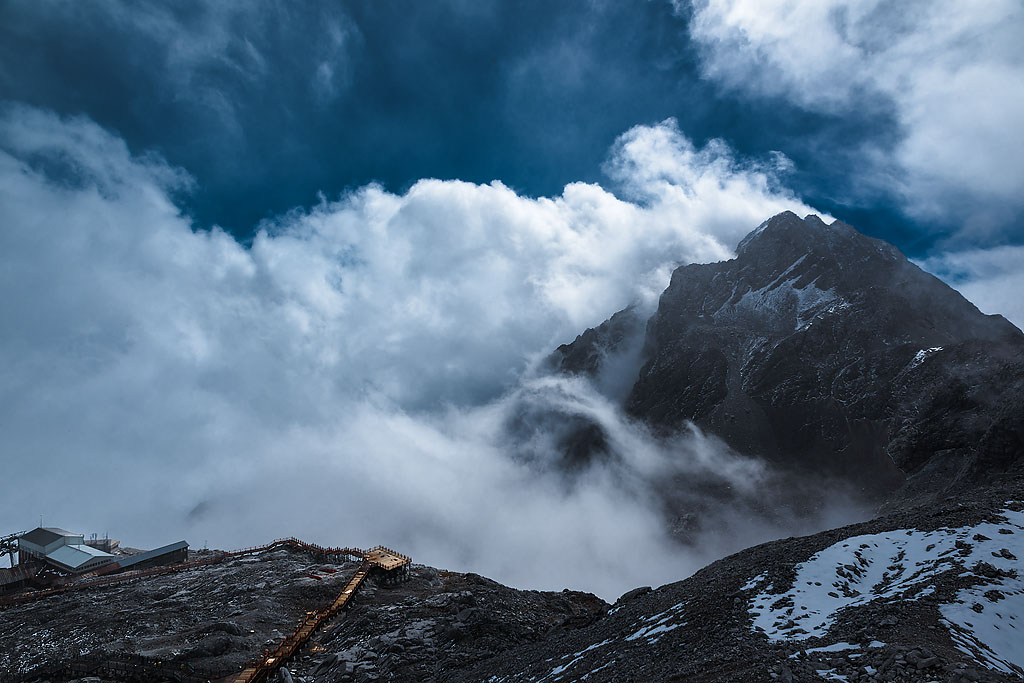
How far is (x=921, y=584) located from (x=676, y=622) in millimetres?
10497

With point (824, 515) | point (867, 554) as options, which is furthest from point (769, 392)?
point (867, 554)

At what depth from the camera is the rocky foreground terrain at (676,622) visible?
17.6 meters

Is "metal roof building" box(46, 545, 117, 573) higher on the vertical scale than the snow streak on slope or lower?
higher

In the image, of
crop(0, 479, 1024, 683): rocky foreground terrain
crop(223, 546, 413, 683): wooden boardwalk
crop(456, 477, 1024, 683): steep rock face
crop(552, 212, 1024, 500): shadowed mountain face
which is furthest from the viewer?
crop(552, 212, 1024, 500): shadowed mountain face

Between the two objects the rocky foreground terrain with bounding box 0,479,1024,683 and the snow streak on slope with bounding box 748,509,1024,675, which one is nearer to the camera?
the rocky foreground terrain with bounding box 0,479,1024,683

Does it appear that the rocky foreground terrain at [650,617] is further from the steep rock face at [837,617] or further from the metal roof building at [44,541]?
the metal roof building at [44,541]

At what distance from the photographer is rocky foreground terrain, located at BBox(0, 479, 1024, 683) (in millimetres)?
17641

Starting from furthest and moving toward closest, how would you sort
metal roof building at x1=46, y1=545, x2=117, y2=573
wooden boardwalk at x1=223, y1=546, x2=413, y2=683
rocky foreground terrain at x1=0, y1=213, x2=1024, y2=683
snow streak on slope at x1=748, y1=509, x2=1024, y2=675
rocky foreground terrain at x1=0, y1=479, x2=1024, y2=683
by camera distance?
metal roof building at x1=46, y1=545, x2=117, y2=573 → wooden boardwalk at x1=223, y1=546, x2=413, y2=683 → snow streak on slope at x1=748, y1=509, x2=1024, y2=675 → rocky foreground terrain at x1=0, y1=213, x2=1024, y2=683 → rocky foreground terrain at x1=0, y1=479, x2=1024, y2=683

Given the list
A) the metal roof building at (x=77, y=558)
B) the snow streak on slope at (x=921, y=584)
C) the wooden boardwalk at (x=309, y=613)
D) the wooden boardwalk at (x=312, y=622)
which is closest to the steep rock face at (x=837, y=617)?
the snow streak on slope at (x=921, y=584)

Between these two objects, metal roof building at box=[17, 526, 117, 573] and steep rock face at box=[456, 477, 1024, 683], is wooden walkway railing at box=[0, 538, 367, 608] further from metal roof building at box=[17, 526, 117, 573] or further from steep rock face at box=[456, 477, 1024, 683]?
steep rock face at box=[456, 477, 1024, 683]

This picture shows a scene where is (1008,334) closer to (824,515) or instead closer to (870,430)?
(870,430)

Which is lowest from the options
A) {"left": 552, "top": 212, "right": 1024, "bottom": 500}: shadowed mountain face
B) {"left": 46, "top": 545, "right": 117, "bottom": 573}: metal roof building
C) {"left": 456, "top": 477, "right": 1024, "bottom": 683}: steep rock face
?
{"left": 456, "top": 477, "right": 1024, "bottom": 683}: steep rock face

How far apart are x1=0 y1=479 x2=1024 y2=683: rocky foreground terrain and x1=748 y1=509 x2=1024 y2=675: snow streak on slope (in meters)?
0.08

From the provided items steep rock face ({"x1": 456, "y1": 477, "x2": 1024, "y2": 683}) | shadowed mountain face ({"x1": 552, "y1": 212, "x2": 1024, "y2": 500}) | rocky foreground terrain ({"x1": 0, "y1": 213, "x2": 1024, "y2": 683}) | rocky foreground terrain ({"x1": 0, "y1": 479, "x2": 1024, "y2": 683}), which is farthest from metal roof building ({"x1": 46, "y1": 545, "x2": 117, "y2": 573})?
shadowed mountain face ({"x1": 552, "y1": 212, "x2": 1024, "y2": 500})
